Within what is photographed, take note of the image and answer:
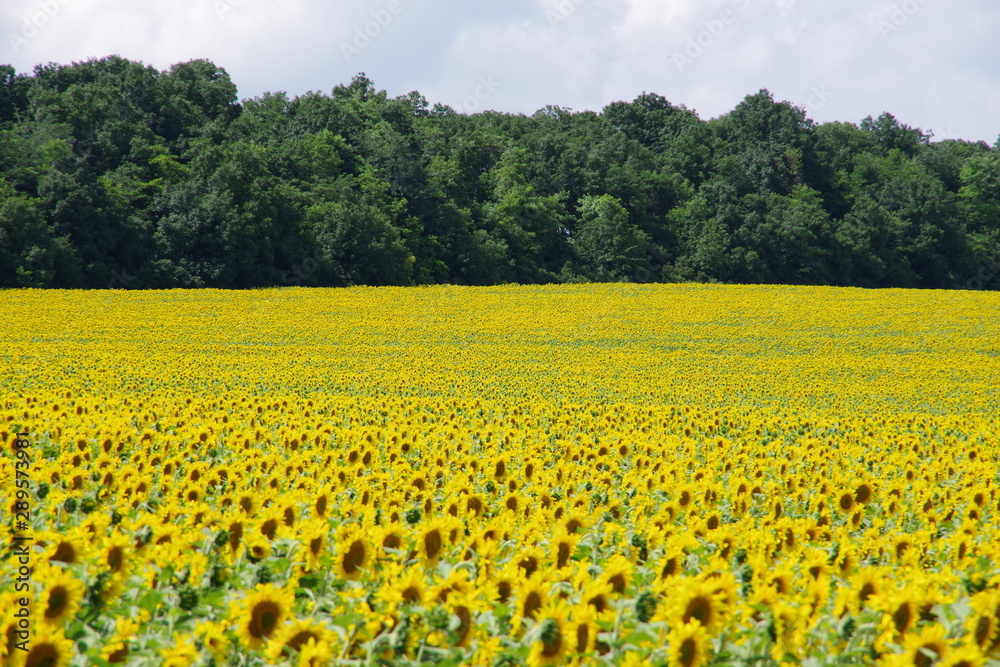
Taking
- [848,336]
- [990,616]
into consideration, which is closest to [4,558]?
[990,616]

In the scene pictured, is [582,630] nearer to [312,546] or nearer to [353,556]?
[353,556]

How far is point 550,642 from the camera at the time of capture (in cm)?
276

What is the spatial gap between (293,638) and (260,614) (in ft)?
0.65

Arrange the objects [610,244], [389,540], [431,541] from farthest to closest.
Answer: [610,244]
[389,540]
[431,541]

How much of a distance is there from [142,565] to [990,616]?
127 inches

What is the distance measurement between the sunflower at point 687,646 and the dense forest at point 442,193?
4299 cm

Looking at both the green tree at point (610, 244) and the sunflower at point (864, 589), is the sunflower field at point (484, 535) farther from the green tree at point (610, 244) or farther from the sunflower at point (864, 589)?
the green tree at point (610, 244)

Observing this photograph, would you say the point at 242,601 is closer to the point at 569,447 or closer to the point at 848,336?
the point at 569,447

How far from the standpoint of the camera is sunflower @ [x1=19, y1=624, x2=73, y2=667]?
2.60m

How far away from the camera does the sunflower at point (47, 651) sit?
8.54 feet

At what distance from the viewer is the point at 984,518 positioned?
5492 millimetres

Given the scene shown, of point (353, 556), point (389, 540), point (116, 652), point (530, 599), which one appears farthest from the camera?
point (389, 540)

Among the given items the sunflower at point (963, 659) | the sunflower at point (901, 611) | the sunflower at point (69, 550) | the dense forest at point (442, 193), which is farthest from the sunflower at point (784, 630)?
the dense forest at point (442, 193)

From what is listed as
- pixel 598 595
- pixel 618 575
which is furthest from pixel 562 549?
pixel 598 595
